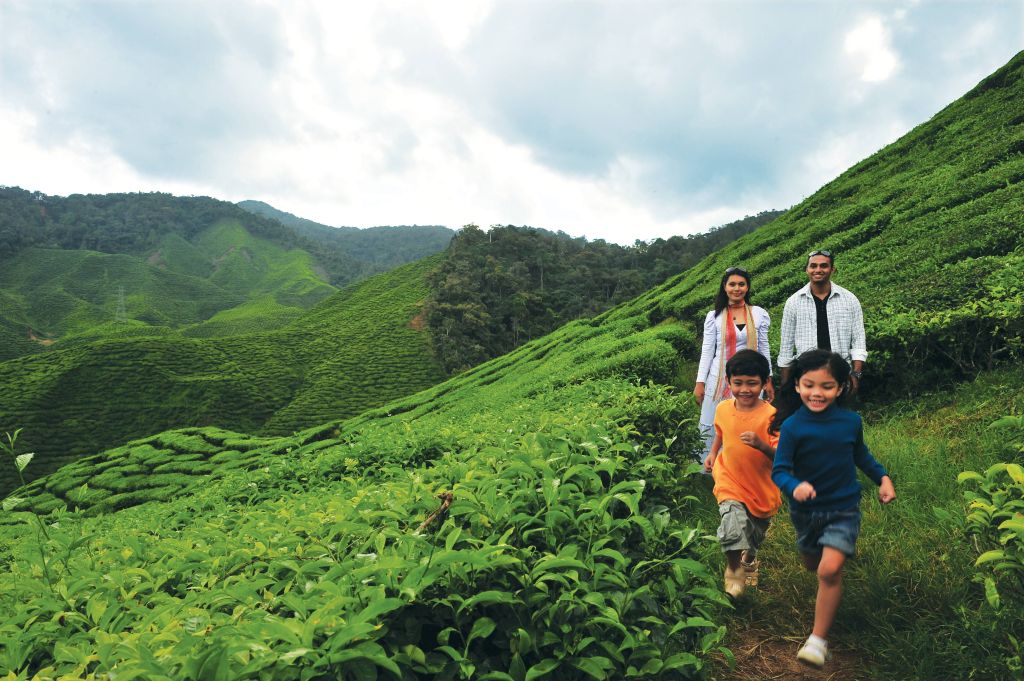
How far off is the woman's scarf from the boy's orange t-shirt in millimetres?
1201

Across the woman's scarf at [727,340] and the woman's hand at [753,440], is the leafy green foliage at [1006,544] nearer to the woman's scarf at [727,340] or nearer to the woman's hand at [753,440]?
the woman's hand at [753,440]

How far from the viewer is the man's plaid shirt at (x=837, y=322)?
14.7ft

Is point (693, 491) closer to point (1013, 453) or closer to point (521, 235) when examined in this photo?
point (1013, 453)

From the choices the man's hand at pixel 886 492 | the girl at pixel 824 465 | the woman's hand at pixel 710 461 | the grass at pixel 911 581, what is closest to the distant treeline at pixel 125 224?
the woman's hand at pixel 710 461

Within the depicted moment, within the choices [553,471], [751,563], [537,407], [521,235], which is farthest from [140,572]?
[521,235]

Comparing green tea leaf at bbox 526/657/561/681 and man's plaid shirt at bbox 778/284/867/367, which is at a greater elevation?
man's plaid shirt at bbox 778/284/867/367

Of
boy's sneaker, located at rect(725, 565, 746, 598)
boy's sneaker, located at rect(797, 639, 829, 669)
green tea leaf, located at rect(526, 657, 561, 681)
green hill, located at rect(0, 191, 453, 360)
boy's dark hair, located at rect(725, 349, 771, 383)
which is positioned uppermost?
green hill, located at rect(0, 191, 453, 360)

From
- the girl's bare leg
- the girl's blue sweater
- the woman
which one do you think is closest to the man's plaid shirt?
the woman

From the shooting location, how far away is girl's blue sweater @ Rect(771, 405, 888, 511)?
2.72 meters

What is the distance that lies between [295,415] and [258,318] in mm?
50549

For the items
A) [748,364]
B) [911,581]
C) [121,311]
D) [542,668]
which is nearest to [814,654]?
[911,581]

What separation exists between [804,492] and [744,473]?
0.73 meters

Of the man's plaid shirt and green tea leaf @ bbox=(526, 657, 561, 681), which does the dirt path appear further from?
the man's plaid shirt

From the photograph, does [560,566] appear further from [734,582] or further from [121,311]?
[121,311]
